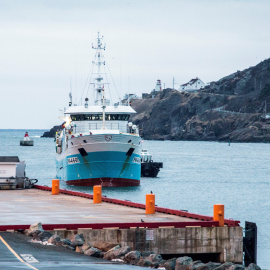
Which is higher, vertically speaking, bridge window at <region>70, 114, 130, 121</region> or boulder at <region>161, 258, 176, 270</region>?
bridge window at <region>70, 114, 130, 121</region>

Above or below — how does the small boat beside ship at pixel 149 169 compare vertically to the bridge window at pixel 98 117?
below

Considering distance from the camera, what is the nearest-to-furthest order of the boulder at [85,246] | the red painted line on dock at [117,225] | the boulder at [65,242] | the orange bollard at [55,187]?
the boulder at [85,246], the boulder at [65,242], the red painted line on dock at [117,225], the orange bollard at [55,187]

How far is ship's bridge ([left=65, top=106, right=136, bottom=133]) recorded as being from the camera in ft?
214

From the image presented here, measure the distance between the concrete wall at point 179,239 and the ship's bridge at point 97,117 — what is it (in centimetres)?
4077

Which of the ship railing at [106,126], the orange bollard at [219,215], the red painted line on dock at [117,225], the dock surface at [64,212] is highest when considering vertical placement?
the ship railing at [106,126]

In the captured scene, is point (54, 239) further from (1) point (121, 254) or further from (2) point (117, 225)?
(2) point (117, 225)

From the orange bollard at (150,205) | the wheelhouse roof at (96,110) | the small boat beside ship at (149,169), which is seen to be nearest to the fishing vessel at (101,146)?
the wheelhouse roof at (96,110)

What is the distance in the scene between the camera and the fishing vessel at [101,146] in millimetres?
62500

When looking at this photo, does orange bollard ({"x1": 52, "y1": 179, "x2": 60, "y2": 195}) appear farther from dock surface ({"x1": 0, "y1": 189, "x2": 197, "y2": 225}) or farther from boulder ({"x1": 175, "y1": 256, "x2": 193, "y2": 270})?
boulder ({"x1": 175, "y1": 256, "x2": 193, "y2": 270})

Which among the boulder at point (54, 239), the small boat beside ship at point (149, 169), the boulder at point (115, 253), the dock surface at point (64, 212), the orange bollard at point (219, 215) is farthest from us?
the small boat beside ship at point (149, 169)

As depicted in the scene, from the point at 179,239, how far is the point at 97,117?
42.1 meters

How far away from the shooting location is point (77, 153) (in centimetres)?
6400

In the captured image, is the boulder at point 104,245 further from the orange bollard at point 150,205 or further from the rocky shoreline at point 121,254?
the orange bollard at point 150,205

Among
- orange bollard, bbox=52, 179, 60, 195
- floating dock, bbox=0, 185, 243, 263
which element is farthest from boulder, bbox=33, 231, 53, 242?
orange bollard, bbox=52, 179, 60, 195
